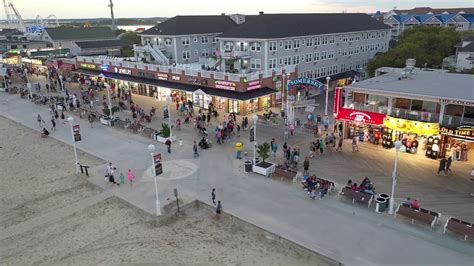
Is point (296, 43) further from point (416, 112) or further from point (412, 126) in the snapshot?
point (412, 126)

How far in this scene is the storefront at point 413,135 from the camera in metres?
25.6

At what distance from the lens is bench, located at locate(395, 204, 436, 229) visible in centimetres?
1744

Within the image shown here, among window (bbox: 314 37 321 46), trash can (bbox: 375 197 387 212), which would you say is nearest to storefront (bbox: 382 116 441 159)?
trash can (bbox: 375 197 387 212)

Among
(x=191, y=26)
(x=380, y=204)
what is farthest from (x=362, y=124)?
(x=191, y=26)

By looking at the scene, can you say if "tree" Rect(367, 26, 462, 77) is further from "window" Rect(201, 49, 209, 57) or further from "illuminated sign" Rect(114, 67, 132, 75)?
"illuminated sign" Rect(114, 67, 132, 75)

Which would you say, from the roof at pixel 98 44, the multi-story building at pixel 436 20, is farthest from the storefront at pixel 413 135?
the multi-story building at pixel 436 20

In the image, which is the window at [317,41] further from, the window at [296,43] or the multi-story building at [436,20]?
the multi-story building at [436,20]

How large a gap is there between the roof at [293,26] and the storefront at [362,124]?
18348mm

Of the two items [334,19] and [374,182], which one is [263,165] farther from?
[334,19]

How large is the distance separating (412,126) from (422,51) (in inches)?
1218

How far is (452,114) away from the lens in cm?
2577

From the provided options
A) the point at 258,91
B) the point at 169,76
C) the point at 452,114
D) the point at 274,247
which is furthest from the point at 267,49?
the point at 274,247

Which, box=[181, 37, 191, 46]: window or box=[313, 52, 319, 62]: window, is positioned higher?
box=[181, 37, 191, 46]: window

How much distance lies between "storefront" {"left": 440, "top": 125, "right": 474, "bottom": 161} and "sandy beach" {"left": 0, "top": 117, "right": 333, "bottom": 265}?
586 inches
